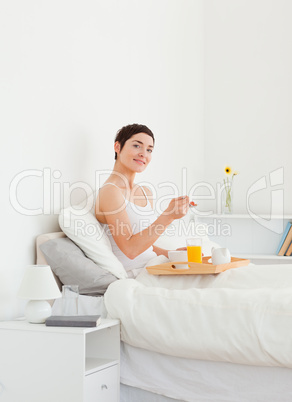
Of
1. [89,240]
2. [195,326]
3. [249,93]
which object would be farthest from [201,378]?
[249,93]

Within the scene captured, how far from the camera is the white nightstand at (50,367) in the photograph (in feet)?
5.91

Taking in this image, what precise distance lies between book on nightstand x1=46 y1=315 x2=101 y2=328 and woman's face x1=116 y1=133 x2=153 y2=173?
3.29ft

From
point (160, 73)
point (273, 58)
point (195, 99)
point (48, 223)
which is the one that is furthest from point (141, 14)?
point (48, 223)

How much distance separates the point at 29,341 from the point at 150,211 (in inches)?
39.1

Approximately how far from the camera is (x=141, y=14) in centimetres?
335

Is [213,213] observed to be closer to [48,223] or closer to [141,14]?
[141,14]

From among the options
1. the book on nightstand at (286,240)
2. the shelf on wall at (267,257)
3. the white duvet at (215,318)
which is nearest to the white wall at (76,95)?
the white duvet at (215,318)

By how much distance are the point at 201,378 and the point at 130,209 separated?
2.87ft

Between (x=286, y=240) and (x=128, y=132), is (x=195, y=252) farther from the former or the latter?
(x=286, y=240)

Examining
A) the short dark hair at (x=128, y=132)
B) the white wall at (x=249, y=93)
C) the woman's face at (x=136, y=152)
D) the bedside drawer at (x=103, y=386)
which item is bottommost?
the bedside drawer at (x=103, y=386)

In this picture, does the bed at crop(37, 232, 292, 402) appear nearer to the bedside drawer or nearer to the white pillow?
the bedside drawer

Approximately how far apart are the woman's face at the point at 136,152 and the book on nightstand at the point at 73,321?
100 cm

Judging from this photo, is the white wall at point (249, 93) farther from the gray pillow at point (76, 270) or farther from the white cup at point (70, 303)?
the white cup at point (70, 303)

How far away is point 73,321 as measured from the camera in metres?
1.84
